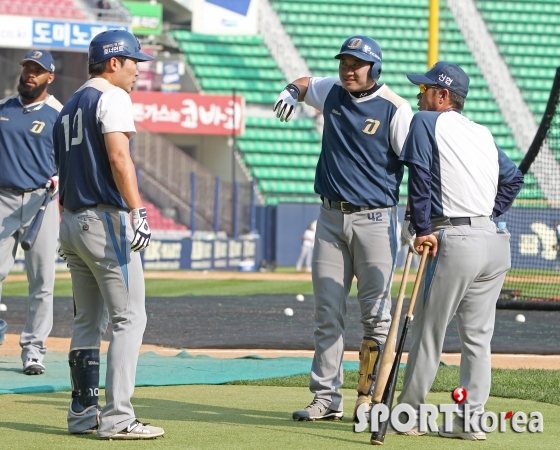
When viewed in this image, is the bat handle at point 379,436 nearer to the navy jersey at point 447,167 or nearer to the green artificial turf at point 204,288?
the navy jersey at point 447,167

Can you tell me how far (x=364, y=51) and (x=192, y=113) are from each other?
79.8ft

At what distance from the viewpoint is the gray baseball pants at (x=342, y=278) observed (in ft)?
20.0

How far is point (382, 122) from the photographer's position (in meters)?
6.04

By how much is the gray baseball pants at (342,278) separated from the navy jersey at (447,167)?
0.61 metres

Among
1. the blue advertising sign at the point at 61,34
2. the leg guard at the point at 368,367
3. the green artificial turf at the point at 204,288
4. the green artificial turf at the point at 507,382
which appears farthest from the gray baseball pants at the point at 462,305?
the blue advertising sign at the point at 61,34

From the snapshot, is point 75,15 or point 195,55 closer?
point 75,15

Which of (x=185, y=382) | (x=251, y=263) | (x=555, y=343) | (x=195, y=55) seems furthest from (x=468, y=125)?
(x=195, y=55)

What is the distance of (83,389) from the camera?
18.6 ft

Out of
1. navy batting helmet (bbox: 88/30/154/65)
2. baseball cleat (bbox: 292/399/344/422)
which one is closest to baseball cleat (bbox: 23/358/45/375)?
baseball cleat (bbox: 292/399/344/422)

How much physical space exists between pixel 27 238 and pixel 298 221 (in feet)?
69.5

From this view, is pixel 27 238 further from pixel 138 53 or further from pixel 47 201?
pixel 138 53

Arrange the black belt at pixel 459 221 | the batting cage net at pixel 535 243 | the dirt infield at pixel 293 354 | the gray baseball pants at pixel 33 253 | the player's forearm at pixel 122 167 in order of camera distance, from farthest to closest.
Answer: the batting cage net at pixel 535 243
the dirt infield at pixel 293 354
the gray baseball pants at pixel 33 253
the black belt at pixel 459 221
the player's forearm at pixel 122 167

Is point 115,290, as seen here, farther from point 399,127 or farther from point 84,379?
point 399,127

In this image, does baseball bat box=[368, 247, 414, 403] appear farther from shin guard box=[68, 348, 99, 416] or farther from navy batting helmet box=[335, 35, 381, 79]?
shin guard box=[68, 348, 99, 416]
